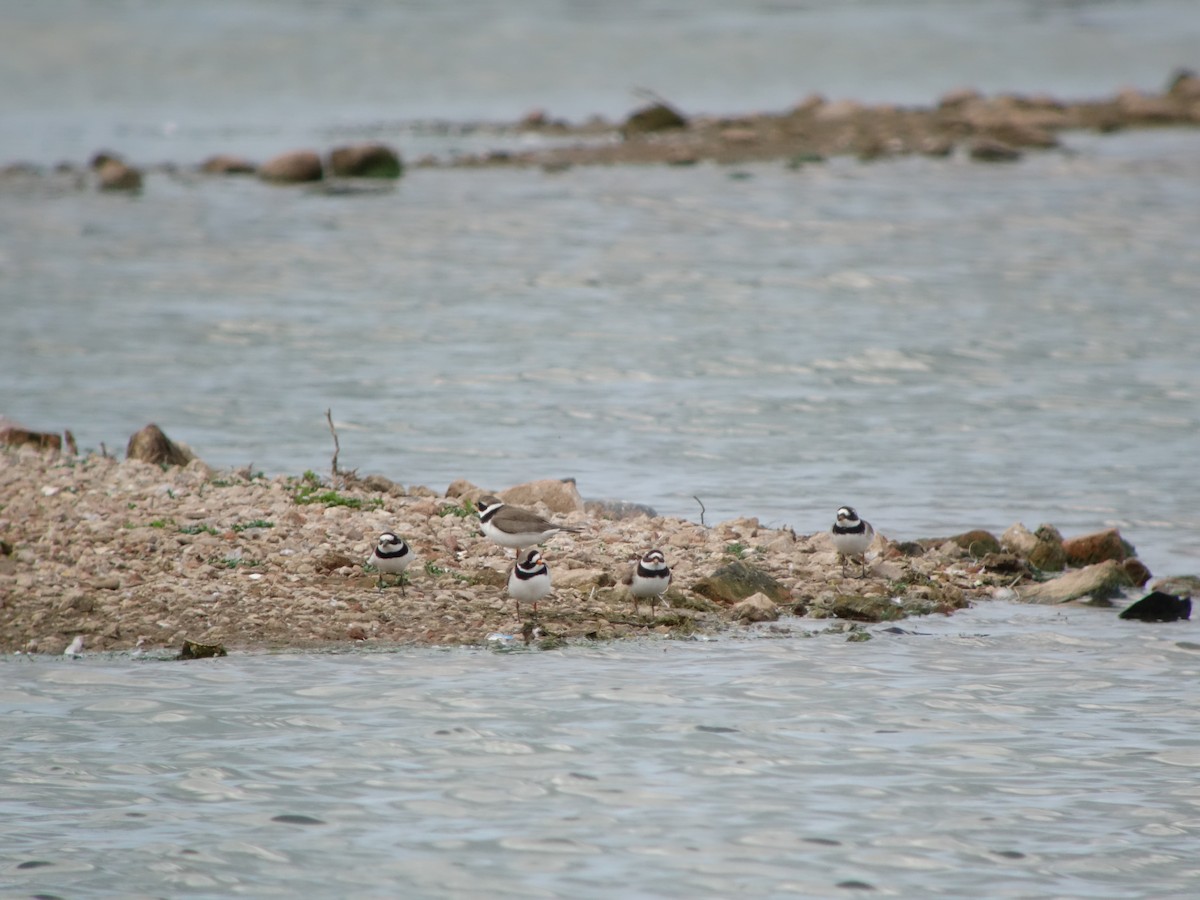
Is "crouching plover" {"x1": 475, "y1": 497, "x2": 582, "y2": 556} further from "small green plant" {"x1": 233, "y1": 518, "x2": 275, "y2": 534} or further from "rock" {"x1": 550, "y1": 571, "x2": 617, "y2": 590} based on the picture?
"small green plant" {"x1": 233, "y1": 518, "x2": 275, "y2": 534}

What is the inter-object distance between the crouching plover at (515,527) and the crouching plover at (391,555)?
0.74m

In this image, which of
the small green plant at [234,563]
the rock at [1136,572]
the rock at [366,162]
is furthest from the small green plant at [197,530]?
the rock at [366,162]

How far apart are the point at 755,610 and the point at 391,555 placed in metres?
2.88

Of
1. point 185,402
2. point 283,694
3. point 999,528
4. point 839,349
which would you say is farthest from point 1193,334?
point 283,694

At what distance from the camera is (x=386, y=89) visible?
7750 cm

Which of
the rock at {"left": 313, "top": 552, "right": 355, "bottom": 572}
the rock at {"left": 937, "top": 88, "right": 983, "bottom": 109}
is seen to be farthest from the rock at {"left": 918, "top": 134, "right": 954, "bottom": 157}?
the rock at {"left": 313, "top": 552, "right": 355, "bottom": 572}

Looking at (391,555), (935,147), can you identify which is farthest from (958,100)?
(391,555)

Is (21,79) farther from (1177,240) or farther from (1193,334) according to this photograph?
(1193,334)

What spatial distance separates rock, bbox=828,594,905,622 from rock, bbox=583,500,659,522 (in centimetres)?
256

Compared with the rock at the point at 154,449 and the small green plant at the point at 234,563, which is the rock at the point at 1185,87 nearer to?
the rock at the point at 154,449

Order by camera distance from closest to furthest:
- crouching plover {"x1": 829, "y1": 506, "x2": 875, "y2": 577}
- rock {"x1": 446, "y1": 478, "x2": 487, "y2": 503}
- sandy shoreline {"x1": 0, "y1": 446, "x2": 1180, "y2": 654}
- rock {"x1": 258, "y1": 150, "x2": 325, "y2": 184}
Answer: sandy shoreline {"x1": 0, "y1": 446, "x2": 1180, "y2": 654} → crouching plover {"x1": 829, "y1": 506, "x2": 875, "y2": 577} → rock {"x1": 446, "y1": 478, "x2": 487, "y2": 503} → rock {"x1": 258, "y1": 150, "x2": 325, "y2": 184}

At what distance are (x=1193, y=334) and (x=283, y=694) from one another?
70.2 feet

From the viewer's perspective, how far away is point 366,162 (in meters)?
50.2

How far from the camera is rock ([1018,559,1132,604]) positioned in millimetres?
14469
